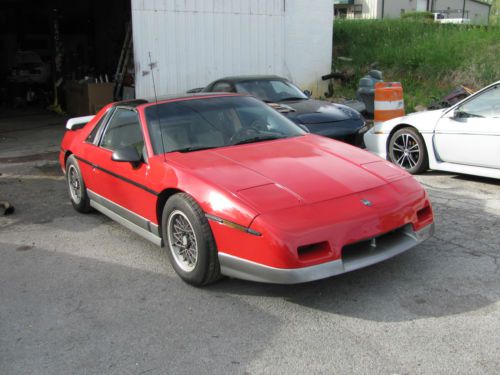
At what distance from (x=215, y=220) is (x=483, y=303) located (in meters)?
1.79

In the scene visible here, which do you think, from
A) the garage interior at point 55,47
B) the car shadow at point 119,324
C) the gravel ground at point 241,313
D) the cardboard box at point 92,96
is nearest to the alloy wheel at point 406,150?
the gravel ground at point 241,313

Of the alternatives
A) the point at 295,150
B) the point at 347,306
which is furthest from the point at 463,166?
the point at 347,306

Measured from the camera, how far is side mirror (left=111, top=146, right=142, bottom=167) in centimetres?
431

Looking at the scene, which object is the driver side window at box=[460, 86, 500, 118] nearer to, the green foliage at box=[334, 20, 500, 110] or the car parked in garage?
the car parked in garage

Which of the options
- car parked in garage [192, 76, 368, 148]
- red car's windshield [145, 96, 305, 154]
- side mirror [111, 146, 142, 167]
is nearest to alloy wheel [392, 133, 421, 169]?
car parked in garage [192, 76, 368, 148]

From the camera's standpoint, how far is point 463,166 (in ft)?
20.5

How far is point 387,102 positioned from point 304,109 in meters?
1.52

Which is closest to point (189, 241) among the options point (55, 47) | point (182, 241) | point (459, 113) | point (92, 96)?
point (182, 241)

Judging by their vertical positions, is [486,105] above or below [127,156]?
above

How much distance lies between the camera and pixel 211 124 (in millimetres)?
4617

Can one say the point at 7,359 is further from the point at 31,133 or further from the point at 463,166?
the point at 31,133

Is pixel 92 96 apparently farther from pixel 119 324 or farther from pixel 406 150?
pixel 119 324

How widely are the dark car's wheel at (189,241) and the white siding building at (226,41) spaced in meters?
7.02

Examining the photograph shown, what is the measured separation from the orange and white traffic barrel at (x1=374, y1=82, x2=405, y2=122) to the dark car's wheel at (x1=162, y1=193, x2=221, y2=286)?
5.57m
